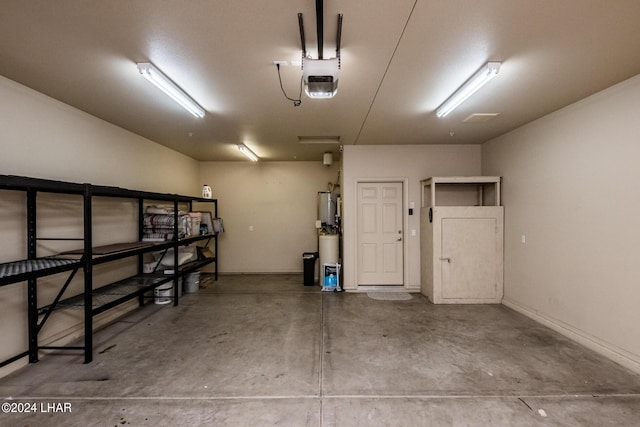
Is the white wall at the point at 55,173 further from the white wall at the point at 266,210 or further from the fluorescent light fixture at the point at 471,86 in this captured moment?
the fluorescent light fixture at the point at 471,86

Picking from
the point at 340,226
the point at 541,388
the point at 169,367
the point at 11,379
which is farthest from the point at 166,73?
the point at 541,388

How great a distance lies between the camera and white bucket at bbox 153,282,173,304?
456 cm

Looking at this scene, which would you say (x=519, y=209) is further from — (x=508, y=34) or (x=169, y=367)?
(x=169, y=367)

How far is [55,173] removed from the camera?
3080 mm

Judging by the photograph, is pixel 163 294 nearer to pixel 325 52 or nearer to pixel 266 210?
pixel 266 210

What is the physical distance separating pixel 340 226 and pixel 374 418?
391 centimetres

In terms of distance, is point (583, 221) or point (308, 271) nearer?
point (583, 221)

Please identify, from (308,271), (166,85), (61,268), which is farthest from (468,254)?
A: (61,268)

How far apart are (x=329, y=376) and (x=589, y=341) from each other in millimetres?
2988

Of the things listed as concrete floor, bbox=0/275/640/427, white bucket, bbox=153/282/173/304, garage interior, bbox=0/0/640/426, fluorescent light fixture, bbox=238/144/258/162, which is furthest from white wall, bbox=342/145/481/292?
white bucket, bbox=153/282/173/304

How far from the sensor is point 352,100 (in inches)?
123

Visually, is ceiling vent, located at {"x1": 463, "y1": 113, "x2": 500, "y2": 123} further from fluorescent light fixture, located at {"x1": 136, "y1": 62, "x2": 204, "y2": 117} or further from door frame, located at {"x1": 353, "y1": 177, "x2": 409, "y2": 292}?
fluorescent light fixture, located at {"x1": 136, "y1": 62, "x2": 204, "y2": 117}

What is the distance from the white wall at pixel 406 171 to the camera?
519 cm

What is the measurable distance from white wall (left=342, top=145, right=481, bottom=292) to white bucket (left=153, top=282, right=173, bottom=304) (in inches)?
122
